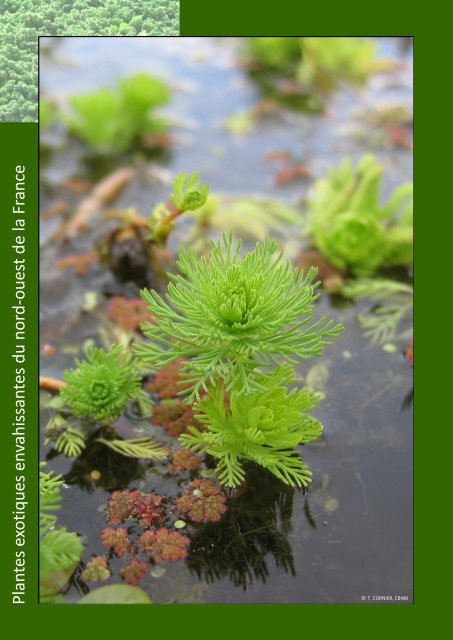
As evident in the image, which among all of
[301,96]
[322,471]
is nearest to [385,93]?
[301,96]

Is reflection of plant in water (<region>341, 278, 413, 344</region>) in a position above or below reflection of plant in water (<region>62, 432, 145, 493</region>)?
above

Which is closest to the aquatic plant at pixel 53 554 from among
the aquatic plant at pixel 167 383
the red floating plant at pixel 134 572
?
the red floating plant at pixel 134 572

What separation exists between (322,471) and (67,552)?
3.71 feet

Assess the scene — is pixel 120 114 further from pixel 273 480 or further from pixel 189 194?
pixel 273 480

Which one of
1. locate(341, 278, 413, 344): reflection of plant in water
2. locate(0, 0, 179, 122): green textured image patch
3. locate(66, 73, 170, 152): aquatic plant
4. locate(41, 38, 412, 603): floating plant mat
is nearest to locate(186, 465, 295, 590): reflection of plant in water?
locate(41, 38, 412, 603): floating plant mat

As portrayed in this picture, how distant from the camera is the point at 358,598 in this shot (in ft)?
9.05

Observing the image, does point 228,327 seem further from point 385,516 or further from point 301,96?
point 301,96

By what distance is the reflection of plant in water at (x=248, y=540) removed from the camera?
280 cm

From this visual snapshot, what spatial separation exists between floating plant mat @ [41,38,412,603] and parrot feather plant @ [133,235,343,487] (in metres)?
0.20

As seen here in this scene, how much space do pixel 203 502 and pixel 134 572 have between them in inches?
15.6

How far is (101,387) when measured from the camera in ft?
10.4

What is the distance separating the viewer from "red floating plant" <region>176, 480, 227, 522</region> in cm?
293

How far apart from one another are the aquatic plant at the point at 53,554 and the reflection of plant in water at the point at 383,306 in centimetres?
192

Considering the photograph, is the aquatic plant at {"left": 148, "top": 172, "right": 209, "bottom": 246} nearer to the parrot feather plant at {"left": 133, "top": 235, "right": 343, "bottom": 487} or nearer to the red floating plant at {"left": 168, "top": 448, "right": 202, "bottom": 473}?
the parrot feather plant at {"left": 133, "top": 235, "right": 343, "bottom": 487}
